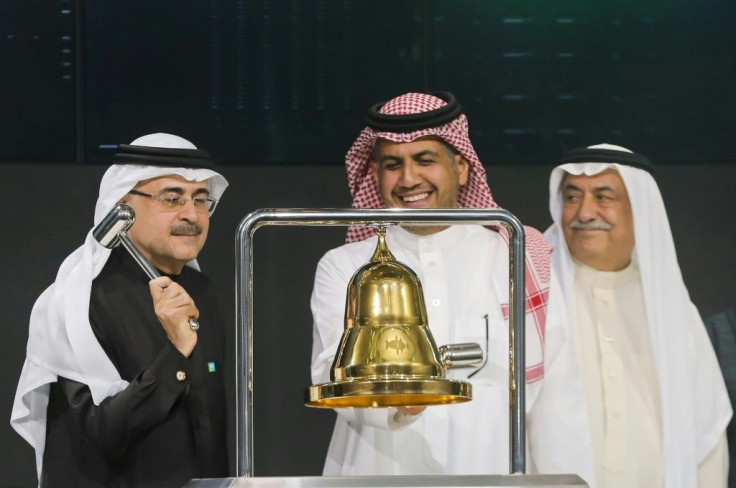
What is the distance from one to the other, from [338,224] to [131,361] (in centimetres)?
128

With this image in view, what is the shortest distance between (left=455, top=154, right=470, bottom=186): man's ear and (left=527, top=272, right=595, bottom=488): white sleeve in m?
0.48

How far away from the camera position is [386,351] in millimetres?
2961

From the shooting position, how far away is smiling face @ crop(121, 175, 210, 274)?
14.2 ft

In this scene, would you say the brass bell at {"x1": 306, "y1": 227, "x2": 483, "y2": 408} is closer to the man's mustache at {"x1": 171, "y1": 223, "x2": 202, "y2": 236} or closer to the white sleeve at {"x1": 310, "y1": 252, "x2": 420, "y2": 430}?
the white sleeve at {"x1": 310, "y1": 252, "x2": 420, "y2": 430}

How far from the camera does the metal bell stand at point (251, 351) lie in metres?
2.85

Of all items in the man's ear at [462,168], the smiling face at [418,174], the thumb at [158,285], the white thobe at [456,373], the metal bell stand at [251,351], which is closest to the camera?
the metal bell stand at [251,351]

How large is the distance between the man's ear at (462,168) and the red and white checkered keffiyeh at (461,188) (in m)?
0.01

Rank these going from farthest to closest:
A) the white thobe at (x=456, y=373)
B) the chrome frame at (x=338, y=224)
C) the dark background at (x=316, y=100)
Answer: the dark background at (x=316, y=100) < the white thobe at (x=456, y=373) < the chrome frame at (x=338, y=224)

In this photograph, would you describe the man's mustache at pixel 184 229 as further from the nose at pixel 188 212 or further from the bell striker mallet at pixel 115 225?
the bell striker mallet at pixel 115 225

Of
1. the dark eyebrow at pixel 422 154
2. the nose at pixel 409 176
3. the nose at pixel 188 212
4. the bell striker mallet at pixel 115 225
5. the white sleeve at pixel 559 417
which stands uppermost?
the dark eyebrow at pixel 422 154

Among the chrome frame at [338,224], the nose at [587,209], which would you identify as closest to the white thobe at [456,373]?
the nose at [587,209]

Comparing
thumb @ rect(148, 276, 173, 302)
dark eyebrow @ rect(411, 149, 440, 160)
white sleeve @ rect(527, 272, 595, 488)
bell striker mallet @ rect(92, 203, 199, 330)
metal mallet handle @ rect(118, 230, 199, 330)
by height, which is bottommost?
white sleeve @ rect(527, 272, 595, 488)

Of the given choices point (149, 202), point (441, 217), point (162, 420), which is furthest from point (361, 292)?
point (149, 202)

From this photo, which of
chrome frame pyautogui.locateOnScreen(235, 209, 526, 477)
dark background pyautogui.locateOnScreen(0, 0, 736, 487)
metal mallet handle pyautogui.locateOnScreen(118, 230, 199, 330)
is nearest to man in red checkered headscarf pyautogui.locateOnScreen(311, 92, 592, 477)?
metal mallet handle pyautogui.locateOnScreen(118, 230, 199, 330)
